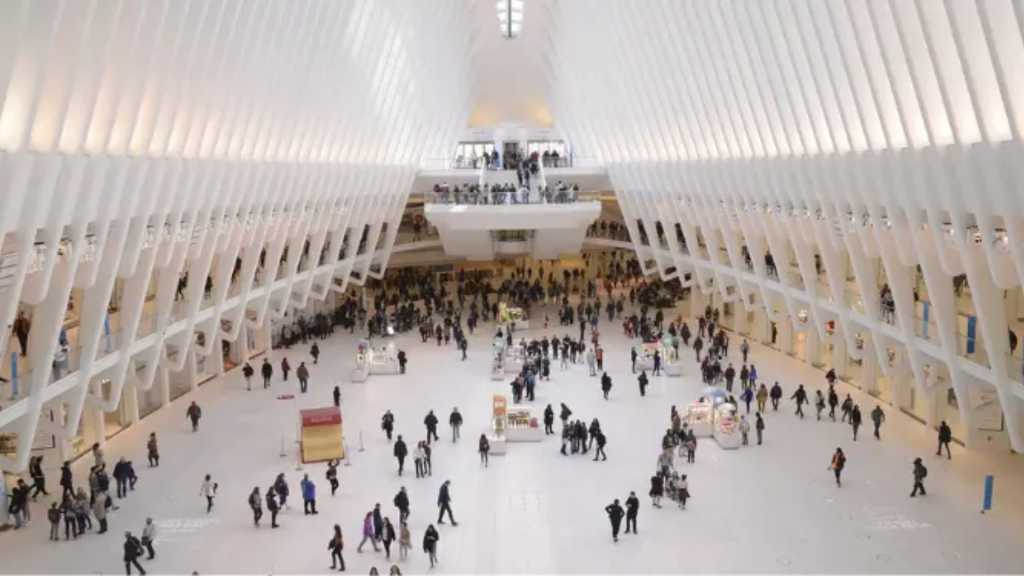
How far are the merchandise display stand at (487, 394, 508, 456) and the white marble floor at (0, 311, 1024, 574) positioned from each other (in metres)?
0.23

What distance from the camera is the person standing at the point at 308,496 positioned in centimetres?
1794

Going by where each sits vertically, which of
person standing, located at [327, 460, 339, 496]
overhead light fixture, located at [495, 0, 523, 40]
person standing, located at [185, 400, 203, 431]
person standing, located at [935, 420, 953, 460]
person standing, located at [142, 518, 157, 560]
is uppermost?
overhead light fixture, located at [495, 0, 523, 40]

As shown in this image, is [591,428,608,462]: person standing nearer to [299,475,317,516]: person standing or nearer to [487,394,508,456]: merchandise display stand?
[487,394,508,456]: merchandise display stand

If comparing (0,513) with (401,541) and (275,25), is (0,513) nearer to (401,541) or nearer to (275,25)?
(401,541)

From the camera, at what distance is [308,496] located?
59.2ft

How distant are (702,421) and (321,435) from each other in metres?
8.88

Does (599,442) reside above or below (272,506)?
below

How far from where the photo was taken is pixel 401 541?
1608 cm

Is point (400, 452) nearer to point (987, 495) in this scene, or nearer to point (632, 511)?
point (632, 511)

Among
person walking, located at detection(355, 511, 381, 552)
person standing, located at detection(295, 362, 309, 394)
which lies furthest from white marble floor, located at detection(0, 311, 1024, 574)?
person standing, located at detection(295, 362, 309, 394)

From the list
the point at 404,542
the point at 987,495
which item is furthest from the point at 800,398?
the point at 404,542

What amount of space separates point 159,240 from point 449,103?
963 inches

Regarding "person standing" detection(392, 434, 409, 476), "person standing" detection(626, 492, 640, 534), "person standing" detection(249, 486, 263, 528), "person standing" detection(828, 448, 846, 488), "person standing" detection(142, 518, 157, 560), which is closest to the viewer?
"person standing" detection(142, 518, 157, 560)

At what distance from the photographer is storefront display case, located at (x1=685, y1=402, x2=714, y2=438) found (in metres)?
23.2
